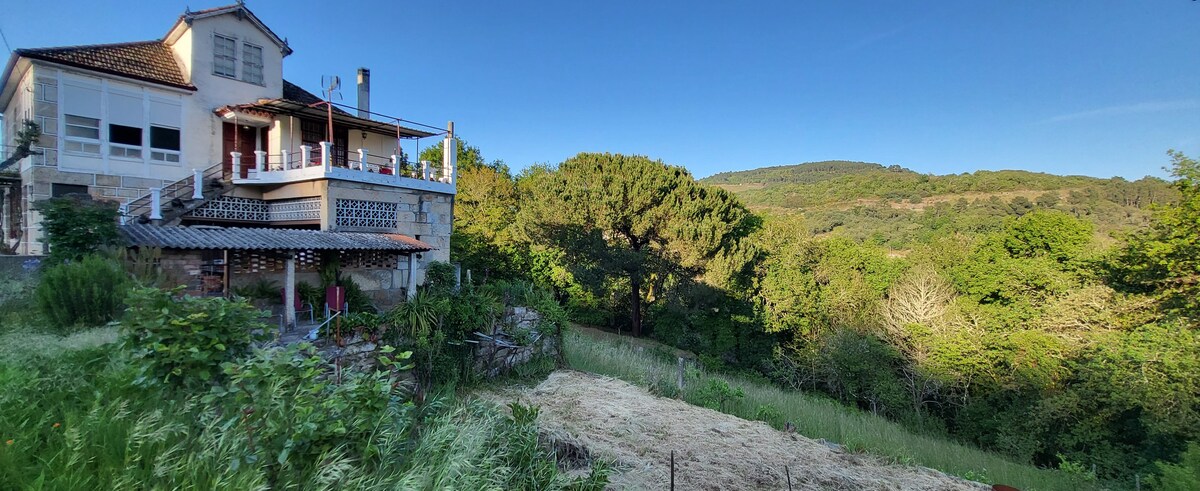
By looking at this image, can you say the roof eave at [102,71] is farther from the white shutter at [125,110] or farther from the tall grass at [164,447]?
the tall grass at [164,447]

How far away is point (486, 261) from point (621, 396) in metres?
17.1

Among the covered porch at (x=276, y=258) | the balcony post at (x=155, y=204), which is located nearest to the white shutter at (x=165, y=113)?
the balcony post at (x=155, y=204)

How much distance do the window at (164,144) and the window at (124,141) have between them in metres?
0.24

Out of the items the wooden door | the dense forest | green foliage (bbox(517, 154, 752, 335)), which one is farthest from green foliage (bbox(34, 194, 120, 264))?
green foliage (bbox(517, 154, 752, 335))

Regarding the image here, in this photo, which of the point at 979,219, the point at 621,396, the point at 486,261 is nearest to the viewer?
the point at 621,396

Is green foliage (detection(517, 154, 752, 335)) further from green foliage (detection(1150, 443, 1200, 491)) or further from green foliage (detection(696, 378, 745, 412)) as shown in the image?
green foliage (detection(1150, 443, 1200, 491))

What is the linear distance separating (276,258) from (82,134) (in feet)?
21.1

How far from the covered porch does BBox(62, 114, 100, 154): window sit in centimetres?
460

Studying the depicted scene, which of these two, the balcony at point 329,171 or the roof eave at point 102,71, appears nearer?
the roof eave at point 102,71

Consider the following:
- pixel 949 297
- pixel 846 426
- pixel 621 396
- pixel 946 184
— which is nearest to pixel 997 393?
pixel 949 297

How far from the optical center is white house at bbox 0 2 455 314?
35.6ft

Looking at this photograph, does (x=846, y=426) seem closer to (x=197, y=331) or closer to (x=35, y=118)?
(x=197, y=331)

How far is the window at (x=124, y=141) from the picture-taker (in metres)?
11.5

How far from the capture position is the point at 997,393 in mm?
14578
